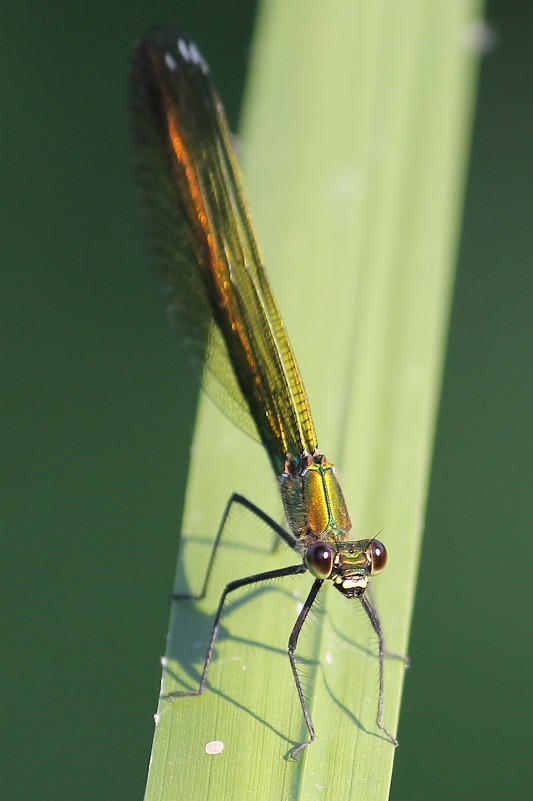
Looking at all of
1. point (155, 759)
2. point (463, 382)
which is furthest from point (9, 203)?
point (155, 759)

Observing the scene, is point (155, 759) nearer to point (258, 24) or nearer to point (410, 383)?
point (410, 383)

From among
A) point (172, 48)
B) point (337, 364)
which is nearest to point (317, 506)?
point (337, 364)

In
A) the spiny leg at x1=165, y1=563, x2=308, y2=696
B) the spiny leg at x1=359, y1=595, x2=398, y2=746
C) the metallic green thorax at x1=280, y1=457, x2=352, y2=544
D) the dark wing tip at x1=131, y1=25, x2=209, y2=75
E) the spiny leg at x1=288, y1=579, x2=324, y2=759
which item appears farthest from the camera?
the dark wing tip at x1=131, y1=25, x2=209, y2=75

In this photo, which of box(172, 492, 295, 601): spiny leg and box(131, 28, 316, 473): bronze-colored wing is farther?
box(131, 28, 316, 473): bronze-colored wing

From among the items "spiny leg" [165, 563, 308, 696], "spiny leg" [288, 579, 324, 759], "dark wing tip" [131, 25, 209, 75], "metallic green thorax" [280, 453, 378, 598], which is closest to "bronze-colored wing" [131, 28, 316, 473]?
"dark wing tip" [131, 25, 209, 75]

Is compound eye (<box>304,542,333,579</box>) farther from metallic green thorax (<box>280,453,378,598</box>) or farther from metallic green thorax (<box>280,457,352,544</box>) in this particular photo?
metallic green thorax (<box>280,457,352,544</box>)

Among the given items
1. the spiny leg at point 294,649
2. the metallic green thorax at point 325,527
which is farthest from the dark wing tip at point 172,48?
the spiny leg at point 294,649
